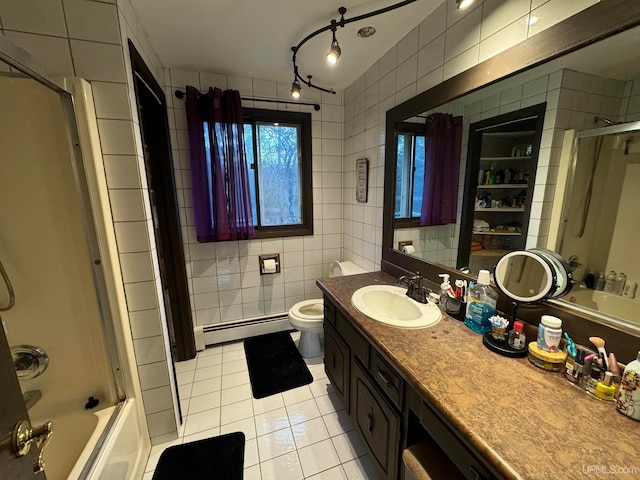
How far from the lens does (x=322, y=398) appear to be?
70.9 inches

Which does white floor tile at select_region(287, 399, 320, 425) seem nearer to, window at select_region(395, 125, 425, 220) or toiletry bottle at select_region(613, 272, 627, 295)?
window at select_region(395, 125, 425, 220)

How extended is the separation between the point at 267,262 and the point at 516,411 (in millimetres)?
1970

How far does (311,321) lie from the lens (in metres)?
2.09

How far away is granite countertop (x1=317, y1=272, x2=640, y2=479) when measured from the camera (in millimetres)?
591

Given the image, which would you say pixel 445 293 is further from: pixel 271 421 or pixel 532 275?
pixel 271 421

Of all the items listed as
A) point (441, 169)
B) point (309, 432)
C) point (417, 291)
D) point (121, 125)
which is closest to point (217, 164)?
point (121, 125)

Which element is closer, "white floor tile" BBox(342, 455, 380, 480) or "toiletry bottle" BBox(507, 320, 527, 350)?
"toiletry bottle" BBox(507, 320, 527, 350)

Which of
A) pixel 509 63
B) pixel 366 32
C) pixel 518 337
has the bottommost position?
pixel 518 337

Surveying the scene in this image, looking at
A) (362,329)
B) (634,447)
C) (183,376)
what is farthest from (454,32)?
(183,376)

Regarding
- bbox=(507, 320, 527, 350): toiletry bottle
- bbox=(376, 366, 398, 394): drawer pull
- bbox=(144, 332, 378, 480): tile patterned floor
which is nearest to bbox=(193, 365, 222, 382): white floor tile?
bbox=(144, 332, 378, 480): tile patterned floor

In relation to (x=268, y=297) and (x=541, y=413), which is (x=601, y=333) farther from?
(x=268, y=297)

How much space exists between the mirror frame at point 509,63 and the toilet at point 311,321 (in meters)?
0.62

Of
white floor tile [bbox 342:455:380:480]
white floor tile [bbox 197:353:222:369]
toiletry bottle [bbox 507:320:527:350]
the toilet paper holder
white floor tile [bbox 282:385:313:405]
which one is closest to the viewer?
toiletry bottle [bbox 507:320:527:350]

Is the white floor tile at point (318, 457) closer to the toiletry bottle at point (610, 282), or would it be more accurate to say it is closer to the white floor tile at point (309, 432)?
the white floor tile at point (309, 432)
